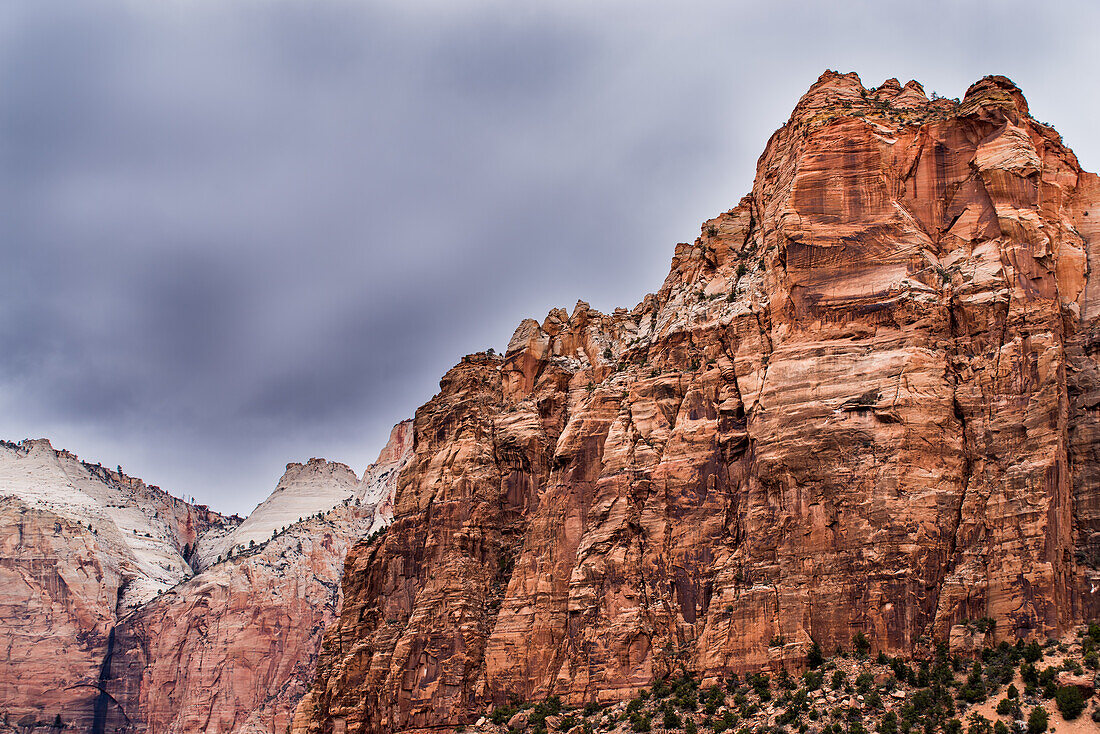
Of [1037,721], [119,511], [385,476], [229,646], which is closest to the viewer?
[1037,721]

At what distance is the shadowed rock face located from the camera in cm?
5612

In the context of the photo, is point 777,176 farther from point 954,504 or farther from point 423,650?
A: point 423,650

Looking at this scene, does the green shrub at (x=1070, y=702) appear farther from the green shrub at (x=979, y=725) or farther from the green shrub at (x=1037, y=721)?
the green shrub at (x=979, y=725)

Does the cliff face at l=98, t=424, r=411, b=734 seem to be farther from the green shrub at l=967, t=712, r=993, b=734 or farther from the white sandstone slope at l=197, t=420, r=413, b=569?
the green shrub at l=967, t=712, r=993, b=734

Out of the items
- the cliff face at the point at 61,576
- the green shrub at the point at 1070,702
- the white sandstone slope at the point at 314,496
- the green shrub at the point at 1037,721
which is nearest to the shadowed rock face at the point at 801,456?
the green shrub at the point at 1070,702

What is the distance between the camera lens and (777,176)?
75.8m

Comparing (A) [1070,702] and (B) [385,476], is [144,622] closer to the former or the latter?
(B) [385,476]

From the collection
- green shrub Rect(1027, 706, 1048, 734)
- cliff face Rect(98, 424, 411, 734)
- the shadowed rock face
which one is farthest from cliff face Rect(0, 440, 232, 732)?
green shrub Rect(1027, 706, 1048, 734)

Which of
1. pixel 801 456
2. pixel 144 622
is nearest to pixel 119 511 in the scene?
pixel 144 622

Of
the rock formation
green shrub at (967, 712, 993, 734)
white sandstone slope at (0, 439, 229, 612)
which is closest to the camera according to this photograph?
green shrub at (967, 712, 993, 734)

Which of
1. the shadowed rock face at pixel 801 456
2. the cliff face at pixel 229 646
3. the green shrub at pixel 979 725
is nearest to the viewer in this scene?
the green shrub at pixel 979 725

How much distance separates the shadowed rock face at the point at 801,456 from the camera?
5612 centimetres

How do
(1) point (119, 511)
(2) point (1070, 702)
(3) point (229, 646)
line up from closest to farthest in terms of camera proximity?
(2) point (1070, 702), (3) point (229, 646), (1) point (119, 511)

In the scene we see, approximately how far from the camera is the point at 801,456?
6088 centimetres
